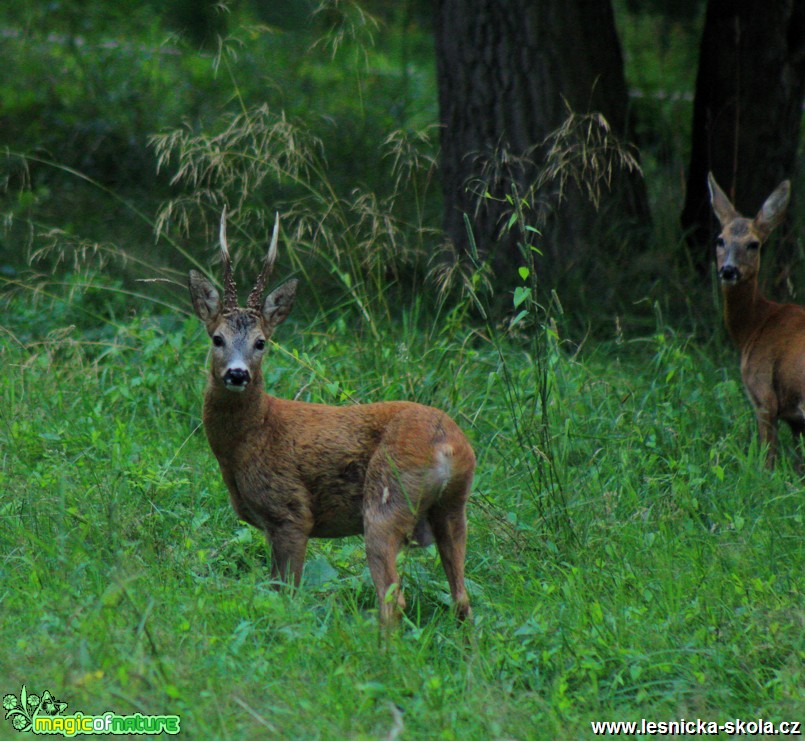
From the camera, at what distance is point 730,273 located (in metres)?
6.43

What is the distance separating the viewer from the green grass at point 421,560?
3.51 metres

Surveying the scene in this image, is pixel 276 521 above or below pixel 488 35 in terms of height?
below

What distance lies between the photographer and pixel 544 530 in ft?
15.8

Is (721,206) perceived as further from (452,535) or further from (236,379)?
(236,379)

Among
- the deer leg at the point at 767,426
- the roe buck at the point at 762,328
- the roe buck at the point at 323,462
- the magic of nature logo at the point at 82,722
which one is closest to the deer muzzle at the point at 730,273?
the roe buck at the point at 762,328

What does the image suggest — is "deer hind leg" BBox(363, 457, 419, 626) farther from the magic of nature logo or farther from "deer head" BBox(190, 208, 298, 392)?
the magic of nature logo

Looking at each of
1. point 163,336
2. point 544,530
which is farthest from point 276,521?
point 163,336

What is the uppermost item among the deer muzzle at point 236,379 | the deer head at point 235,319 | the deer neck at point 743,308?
the deer head at point 235,319

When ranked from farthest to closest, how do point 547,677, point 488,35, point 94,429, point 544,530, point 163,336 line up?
point 488,35
point 163,336
point 94,429
point 544,530
point 547,677

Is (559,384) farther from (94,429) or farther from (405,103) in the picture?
(405,103)

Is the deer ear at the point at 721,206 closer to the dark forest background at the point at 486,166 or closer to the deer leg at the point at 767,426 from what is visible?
the dark forest background at the point at 486,166

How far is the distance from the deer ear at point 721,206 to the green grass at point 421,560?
73 cm

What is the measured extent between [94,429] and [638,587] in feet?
9.18

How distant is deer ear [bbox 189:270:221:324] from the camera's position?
4.66 m
